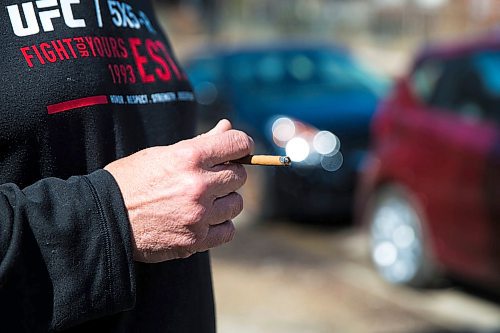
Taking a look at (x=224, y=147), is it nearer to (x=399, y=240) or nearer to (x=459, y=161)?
(x=459, y=161)

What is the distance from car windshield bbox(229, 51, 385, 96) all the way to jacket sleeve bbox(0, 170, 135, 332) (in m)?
6.72

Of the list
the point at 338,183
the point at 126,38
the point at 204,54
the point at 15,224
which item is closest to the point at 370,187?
the point at 338,183

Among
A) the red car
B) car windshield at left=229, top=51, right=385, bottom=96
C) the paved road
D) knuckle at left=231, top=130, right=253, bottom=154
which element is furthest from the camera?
car windshield at left=229, top=51, right=385, bottom=96

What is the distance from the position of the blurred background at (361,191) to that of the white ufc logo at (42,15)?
349 centimetres

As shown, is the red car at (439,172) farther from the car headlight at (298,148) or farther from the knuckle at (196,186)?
the knuckle at (196,186)

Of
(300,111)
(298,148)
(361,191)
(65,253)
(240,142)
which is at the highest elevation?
(240,142)

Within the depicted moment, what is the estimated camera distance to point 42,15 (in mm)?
1396

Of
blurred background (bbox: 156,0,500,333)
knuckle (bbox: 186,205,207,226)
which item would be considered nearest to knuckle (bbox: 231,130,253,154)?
knuckle (bbox: 186,205,207,226)

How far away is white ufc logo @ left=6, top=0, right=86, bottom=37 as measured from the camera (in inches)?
53.7

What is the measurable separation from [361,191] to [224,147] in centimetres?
513

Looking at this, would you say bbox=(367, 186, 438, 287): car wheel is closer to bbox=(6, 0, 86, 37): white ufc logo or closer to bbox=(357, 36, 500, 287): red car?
bbox=(357, 36, 500, 287): red car

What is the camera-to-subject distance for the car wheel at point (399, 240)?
18.1ft

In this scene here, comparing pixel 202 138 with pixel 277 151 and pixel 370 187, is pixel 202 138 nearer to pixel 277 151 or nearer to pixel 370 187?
pixel 370 187

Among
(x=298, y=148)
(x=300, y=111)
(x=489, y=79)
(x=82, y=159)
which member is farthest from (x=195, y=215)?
(x=300, y=111)
